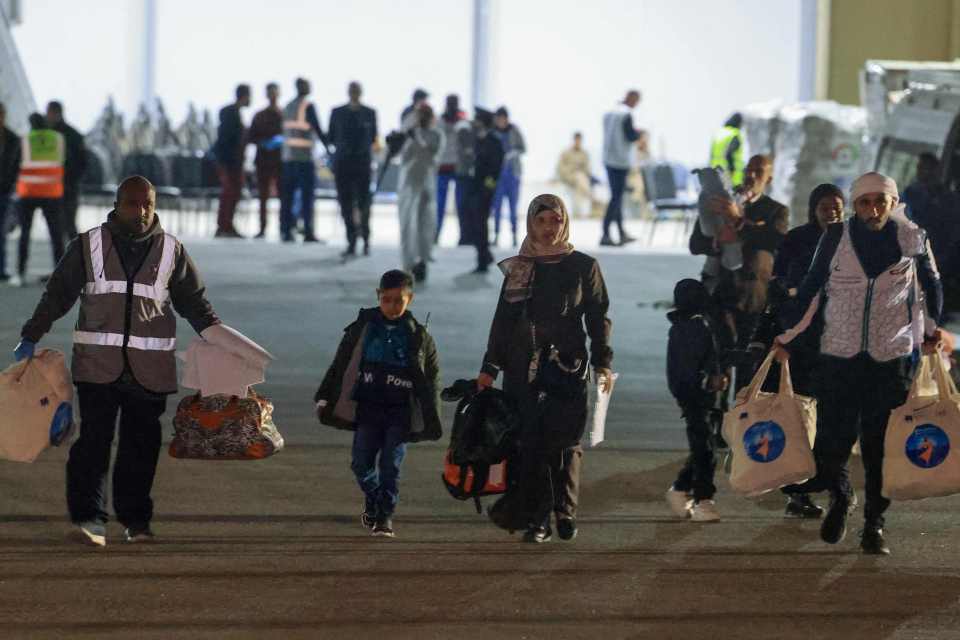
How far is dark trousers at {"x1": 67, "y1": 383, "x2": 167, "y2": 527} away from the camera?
8.56m

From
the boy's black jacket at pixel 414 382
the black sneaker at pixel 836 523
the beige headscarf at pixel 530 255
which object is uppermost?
the beige headscarf at pixel 530 255

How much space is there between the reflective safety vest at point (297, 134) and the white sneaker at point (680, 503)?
586 inches

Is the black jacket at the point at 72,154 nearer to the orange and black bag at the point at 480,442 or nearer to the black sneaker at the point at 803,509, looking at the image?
the orange and black bag at the point at 480,442

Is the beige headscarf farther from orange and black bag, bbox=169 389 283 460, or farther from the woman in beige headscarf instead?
orange and black bag, bbox=169 389 283 460

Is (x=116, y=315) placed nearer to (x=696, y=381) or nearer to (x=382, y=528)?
(x=382, y=528)

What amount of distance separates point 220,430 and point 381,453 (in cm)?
70

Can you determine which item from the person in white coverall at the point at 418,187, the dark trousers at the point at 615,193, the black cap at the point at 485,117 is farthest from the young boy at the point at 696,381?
the dark trousers at the point at 615,193

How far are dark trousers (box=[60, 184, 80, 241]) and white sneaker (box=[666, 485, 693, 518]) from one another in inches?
445

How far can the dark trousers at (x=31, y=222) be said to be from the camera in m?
19.2

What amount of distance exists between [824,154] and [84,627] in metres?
17.5

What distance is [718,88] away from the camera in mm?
37312

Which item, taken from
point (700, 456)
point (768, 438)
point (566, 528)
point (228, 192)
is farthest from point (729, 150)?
point (566, 528)

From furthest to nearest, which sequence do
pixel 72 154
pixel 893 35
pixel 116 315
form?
pixel 893 35, pixel 72 154, pixel 116 315

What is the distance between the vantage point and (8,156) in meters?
18.6
